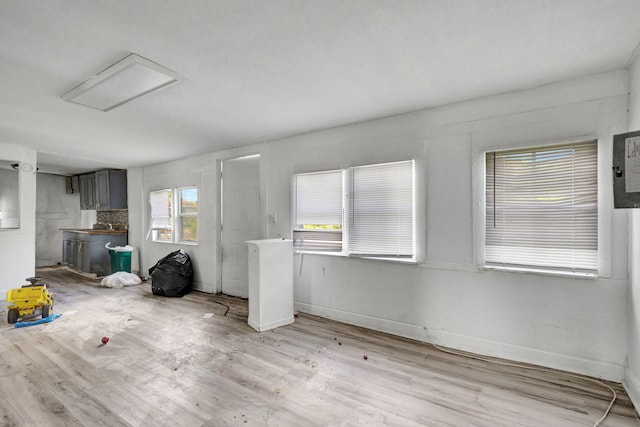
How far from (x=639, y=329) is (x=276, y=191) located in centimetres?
399

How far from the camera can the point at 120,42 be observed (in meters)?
2.02

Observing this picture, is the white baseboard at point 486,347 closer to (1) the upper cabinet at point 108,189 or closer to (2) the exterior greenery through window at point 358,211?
(2) the exterior greenery through window at point 358,211

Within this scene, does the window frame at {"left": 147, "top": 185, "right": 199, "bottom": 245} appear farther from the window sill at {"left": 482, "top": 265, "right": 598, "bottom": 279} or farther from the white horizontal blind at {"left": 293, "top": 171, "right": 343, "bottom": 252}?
the window sill at {"left": 482, "top": 265, "right": 598, "bottom": 279}

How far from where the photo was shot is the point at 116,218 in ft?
26.1

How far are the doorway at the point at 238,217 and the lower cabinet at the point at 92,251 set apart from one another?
346 centimetres

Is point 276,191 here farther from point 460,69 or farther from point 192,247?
point 460,69

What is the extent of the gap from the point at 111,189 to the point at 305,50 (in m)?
7.01

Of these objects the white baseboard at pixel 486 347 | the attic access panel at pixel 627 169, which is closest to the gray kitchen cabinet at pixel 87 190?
the white baseboard at pixel 486 347

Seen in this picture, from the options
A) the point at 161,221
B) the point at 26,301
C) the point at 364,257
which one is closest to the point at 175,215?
the point at 161,221

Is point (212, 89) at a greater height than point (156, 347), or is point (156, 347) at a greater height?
point (212, 89)

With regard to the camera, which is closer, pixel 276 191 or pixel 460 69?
pixel 460 69

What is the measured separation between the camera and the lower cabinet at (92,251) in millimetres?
6797

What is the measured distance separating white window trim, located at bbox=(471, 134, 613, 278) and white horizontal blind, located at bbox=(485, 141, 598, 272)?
1.8 inches

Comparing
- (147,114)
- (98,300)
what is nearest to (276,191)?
(147,114)
